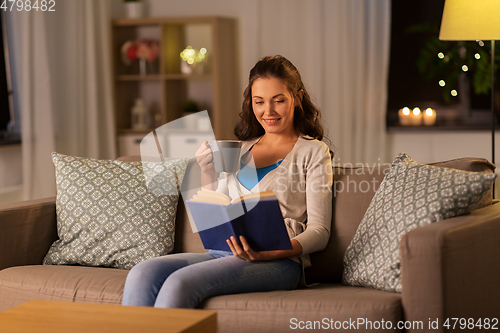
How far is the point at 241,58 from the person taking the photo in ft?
13.8

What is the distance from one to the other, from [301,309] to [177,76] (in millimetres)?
2894

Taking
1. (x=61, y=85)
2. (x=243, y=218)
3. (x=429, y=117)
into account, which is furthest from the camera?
(x=429, y=117)

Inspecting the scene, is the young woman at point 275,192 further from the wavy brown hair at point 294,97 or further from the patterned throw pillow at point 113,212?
the patterned throw pillow at point 113,212

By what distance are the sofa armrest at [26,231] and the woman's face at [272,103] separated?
85 cm

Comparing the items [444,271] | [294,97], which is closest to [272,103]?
[294,97]

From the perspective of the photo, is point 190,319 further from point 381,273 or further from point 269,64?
point 269,64

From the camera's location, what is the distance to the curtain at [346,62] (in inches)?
150

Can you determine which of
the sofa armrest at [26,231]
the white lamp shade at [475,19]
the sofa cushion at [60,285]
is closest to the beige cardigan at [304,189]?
the sofa cushion at [60,285]

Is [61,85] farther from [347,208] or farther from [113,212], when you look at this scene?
[347,208]

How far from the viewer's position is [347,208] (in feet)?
5.94

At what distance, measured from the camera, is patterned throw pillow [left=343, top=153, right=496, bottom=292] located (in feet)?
4.86

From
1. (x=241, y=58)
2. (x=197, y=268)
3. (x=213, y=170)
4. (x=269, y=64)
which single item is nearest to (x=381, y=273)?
(x=197, y=268)

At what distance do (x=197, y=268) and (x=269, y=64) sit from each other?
735 millimetres

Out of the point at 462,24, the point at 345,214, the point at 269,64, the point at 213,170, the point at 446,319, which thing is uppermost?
the point at 462,24
